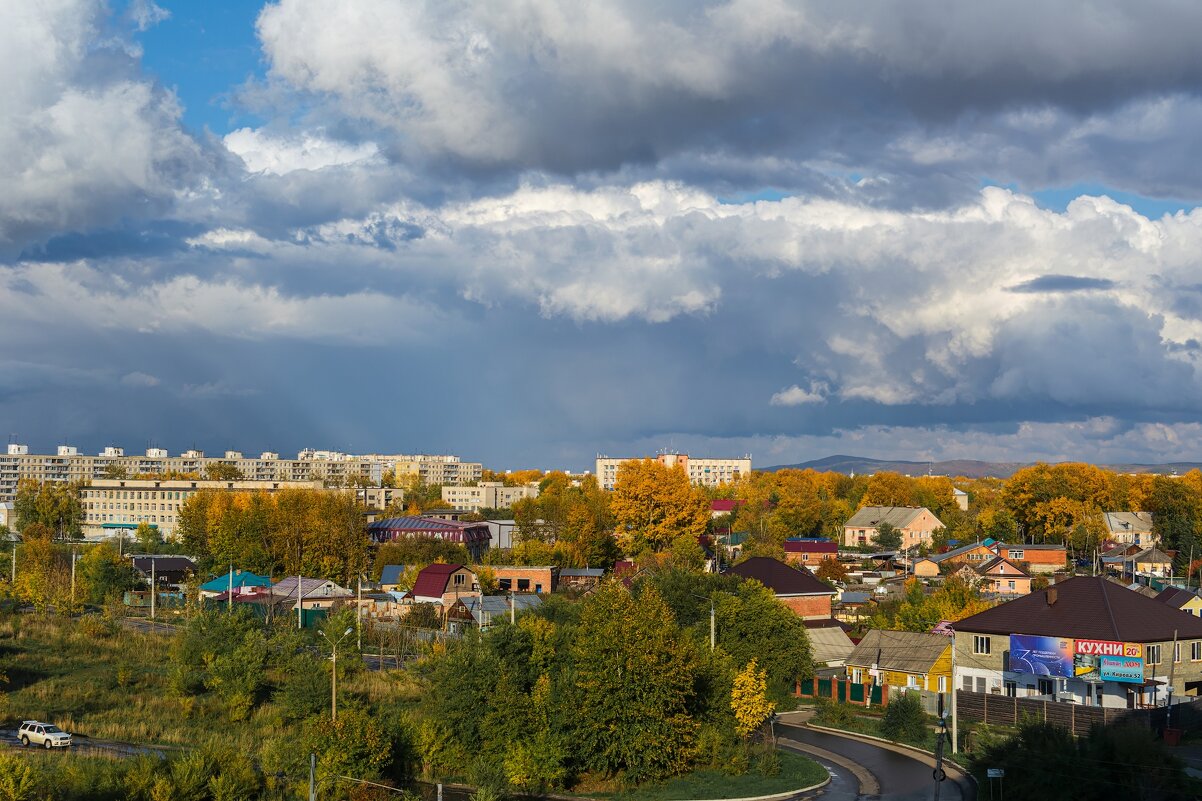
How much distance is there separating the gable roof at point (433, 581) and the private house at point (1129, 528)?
78754 millimetres

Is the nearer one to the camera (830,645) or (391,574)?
(830,645)

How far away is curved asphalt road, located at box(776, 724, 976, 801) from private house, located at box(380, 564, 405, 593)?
4700cm

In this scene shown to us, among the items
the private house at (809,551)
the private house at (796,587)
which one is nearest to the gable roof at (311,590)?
the private house at (796,587)

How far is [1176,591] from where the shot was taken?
2562 inches

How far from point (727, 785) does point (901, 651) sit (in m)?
19.0

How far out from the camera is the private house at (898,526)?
450 ft

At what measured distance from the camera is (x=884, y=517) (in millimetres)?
141125

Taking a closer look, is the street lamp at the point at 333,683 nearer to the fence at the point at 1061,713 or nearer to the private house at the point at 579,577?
the fence at the point at 1061,713

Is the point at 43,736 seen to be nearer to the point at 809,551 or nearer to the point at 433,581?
the point at 433,581

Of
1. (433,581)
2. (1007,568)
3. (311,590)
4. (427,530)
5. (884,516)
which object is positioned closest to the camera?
(311,590)

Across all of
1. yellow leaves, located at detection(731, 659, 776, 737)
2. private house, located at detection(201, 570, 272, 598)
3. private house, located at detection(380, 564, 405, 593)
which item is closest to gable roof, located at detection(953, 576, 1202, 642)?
yellow leaves, located at detection(731, 659, 776, 737)

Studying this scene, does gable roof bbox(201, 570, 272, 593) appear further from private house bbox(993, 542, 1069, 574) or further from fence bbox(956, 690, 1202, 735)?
private house bbox(993, 542, 1069, 574)

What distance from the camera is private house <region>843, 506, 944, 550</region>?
450 feet

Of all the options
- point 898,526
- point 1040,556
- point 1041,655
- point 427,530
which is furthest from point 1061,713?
point 898,526
